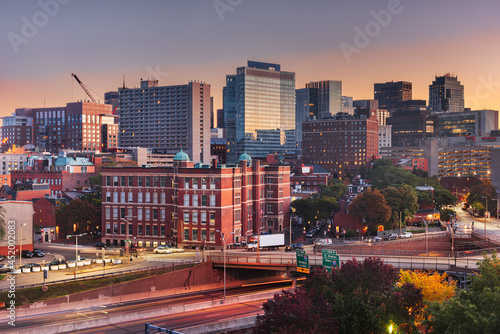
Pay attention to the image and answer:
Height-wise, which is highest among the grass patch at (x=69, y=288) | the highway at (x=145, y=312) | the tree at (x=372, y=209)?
the tree at (x=372, y=209)

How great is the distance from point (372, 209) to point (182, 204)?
3936 centimetres

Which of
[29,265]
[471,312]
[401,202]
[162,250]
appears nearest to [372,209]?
[401,202]

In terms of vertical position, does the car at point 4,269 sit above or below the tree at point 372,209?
below

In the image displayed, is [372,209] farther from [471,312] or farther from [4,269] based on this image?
[471,312]

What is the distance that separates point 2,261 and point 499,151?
5948 inches

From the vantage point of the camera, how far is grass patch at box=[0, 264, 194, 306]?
7050 centimetres

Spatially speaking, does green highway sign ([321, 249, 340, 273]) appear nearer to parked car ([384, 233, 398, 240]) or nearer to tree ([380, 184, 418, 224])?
parked car ([384, 233, 398, 240])

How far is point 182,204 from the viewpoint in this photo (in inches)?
4163

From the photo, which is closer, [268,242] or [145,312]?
[145,312]

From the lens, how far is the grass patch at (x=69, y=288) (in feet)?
231

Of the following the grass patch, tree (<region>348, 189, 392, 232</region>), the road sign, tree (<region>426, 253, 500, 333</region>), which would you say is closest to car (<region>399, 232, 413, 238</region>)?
tree (<region>348, 189, 392, 232</region>)

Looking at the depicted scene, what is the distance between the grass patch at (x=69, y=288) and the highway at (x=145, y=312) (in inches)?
151

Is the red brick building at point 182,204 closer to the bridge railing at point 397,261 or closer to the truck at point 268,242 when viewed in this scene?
the truck at point 268,242

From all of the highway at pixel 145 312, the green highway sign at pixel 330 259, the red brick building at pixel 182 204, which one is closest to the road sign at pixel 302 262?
the highway at pixel 145 312
